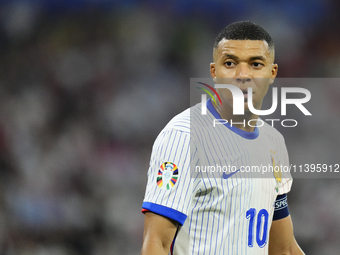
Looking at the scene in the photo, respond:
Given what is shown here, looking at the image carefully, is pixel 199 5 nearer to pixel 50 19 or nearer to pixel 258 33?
pixel 50 19

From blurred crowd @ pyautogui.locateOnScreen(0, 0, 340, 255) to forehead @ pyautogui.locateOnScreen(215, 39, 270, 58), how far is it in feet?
6.29

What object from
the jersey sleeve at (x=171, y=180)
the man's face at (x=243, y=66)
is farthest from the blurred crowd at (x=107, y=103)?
the jersey sleeve at (x=171, y=180)

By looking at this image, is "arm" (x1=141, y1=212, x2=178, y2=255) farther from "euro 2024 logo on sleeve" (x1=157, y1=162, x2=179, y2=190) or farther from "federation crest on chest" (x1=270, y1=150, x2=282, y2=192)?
"federation crest on chest" (x1=270, y1=150, x2=282, y2=192)

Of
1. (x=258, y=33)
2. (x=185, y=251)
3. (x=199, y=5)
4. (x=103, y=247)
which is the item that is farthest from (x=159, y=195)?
(x=199, y=5)

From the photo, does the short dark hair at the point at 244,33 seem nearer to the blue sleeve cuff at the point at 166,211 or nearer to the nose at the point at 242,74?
the nose at the point at 242,74

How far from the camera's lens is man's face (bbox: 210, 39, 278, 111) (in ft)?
4.93

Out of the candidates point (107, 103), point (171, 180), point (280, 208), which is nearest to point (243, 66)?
point (171, 180)

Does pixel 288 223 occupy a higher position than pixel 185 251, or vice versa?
pixel 288 223

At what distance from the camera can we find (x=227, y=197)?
4.44 ft

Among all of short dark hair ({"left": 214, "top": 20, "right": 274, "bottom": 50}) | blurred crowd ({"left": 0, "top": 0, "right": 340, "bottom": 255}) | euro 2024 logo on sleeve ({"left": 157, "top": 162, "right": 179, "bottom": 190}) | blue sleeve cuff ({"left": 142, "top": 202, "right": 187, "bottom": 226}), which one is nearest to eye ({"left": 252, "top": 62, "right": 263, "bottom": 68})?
short dark hair ({"left": 214, "top": 20, "right": 274, "bottom": 50})

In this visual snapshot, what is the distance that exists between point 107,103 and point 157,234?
233 centimetres

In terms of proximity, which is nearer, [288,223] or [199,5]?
[288,223]

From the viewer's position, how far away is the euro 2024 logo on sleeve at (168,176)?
49.9 inches

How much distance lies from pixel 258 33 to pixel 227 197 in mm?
684
